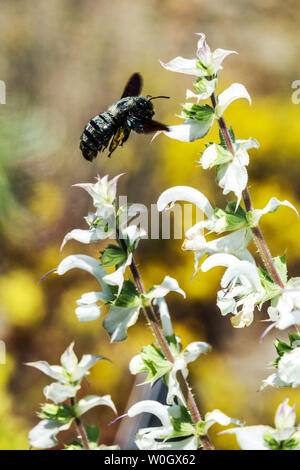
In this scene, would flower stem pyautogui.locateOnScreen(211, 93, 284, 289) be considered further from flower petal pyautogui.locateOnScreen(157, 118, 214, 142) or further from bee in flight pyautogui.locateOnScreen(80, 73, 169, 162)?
bee in flight pyautogui.locateOnScreen(80, 73, 169, 162)

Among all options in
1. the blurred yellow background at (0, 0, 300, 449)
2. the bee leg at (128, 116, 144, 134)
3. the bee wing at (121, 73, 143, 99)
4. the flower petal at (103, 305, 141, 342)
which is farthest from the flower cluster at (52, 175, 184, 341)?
the blurred yellow background at (0, 0, 300, 449)

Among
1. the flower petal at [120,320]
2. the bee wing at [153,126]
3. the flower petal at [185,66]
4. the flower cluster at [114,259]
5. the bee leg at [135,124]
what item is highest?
the bee leg at [135,124]

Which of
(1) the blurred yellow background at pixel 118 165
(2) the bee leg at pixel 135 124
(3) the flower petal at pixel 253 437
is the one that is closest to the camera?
(3) the flower petal at pixel 253 437

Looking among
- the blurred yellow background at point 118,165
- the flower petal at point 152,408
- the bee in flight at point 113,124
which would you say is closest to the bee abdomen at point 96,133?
the bee in flight at point 113,124

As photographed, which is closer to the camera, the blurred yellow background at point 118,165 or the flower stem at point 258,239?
the flower stem at point 258,239

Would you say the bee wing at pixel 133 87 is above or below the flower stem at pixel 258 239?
above

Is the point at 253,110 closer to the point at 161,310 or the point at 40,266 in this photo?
the point at 40,266

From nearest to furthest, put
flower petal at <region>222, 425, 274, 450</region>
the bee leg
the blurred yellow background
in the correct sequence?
1. flower petal at <region>222, 425, 274, 450</region>
2. the bee leg
3. the blurred yellow background

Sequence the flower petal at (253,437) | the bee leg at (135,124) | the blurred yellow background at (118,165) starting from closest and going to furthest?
the flower petal at (253,437) < the bee leg at (135,124) < the blurred yellow background at (118,165)

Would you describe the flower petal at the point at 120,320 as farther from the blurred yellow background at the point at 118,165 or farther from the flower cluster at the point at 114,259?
the blurred yellow background at the point at 118,165
